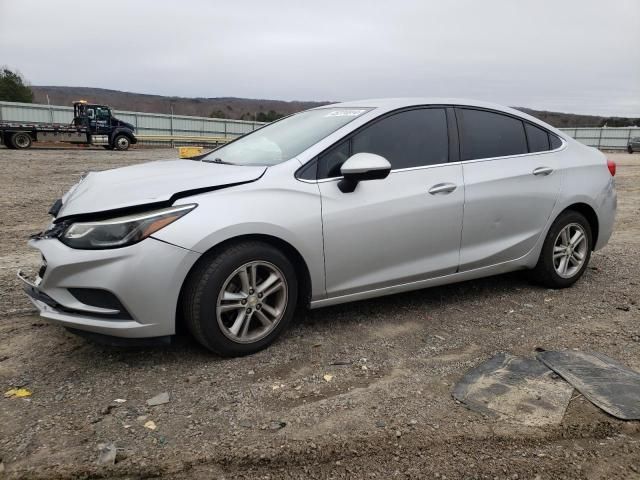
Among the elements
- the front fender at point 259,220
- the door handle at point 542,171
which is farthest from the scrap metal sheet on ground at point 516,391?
the door handle at point 542,171

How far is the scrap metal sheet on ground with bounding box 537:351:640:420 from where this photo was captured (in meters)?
2.81

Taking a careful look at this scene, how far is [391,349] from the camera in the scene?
3.48m

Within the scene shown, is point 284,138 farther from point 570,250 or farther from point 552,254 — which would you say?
point 570,250

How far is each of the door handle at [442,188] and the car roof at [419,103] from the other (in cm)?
66

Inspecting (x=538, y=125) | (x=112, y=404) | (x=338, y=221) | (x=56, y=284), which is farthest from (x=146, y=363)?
(x=538, y=125)

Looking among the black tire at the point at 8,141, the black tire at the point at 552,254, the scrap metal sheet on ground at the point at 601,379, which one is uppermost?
the black tire at the point at 8,141

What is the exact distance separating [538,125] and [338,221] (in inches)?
91.8

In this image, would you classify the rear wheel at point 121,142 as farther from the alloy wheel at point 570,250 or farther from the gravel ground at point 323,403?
the alloy wheel at point 570,250

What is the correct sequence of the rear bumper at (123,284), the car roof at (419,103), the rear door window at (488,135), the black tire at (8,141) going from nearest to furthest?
the rear bumper at (123,284) → the car roof at (419,103) → the rear door window at (488,135) → the black tire at (8,141)

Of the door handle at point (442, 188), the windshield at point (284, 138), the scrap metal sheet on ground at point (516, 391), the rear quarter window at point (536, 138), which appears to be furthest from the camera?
the rear quarter window at point (536, 138)

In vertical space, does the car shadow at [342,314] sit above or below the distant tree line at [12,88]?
below

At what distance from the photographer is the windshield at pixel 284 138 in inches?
146

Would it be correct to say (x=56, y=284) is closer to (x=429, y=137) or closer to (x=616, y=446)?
(x=429, y=137)

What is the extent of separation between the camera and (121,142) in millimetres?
27219
